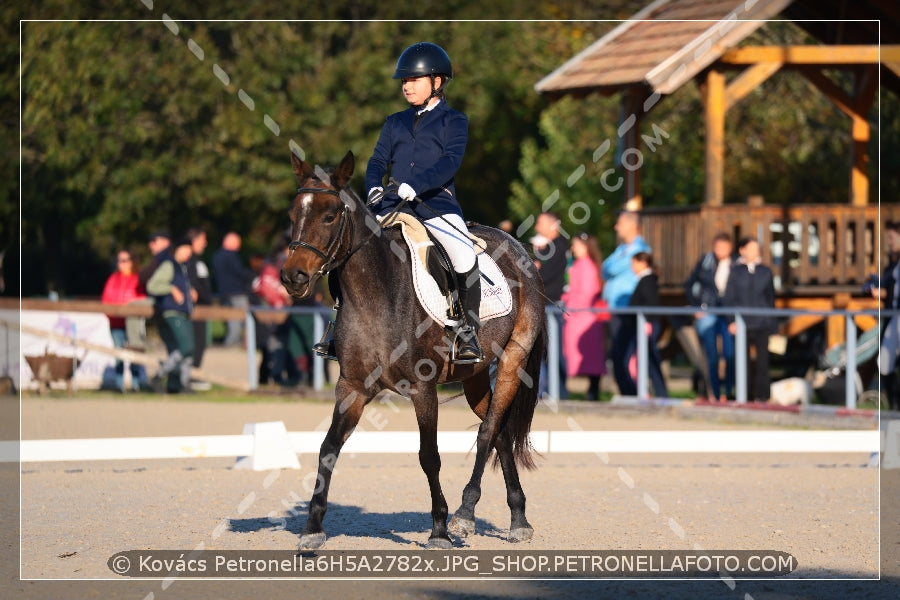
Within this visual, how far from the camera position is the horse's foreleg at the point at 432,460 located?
8.41 meters

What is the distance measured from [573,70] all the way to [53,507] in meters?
13.2

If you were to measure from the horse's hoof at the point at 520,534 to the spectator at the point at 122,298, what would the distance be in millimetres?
11677

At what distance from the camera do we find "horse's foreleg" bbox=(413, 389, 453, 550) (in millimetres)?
8406

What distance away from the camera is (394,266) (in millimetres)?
8492

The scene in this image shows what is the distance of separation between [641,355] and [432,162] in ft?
27.5

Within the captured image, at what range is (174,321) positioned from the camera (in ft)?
62.6

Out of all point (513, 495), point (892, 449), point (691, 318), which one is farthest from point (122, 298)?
point (513, 495)

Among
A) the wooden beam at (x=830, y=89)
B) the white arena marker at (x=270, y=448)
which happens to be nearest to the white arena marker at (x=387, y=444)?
the white arena marker at (x=270, y=448)

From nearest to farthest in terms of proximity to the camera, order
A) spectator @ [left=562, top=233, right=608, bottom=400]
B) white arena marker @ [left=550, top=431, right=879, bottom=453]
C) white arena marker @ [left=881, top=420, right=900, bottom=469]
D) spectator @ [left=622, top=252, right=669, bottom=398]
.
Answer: white arena marker @ [left=550, top=431, right=879, bottom=453], white arena marker @ [left=881, top=420, right=900, bottom=469], spectator @ [left=622, top=252, right=669, bottom=398], spectator @ [left=562, top=233, right=608, bottom=400]

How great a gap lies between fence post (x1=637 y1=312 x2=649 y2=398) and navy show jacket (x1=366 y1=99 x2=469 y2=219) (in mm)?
7984

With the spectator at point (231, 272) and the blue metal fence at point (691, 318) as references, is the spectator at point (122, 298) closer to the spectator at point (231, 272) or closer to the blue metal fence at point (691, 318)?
the spectator at point (231, 272)

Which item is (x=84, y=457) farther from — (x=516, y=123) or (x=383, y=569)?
(x=516, y=123)

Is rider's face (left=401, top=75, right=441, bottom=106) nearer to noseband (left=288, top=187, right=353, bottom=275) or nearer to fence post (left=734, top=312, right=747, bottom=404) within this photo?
noseband (left=288, top=187, right=353, bottom=275)

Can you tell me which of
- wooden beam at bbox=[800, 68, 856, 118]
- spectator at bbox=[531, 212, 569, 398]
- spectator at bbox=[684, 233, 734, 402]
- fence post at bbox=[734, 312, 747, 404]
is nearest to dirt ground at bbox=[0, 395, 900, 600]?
fence post at bbox=[734, 312, 747, 404]
